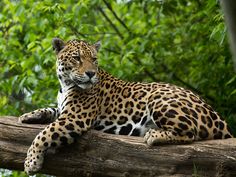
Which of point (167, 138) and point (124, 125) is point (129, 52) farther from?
point (167, 138)

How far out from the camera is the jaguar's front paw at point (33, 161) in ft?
20.1

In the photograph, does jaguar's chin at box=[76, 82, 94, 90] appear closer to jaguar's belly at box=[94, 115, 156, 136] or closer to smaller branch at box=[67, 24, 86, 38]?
jaguar's belly at box=[94, 115, 156, 136]

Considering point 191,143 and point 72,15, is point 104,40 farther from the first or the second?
point 191,143

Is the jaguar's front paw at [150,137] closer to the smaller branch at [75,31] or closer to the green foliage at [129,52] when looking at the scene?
the green foliage at [129,52]

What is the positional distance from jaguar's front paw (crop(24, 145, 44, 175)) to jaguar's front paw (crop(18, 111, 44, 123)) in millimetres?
684

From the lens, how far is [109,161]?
6.23 meters

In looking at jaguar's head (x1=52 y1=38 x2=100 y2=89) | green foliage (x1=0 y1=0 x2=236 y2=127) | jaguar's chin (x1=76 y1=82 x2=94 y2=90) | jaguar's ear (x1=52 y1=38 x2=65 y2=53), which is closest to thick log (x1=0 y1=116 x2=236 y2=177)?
jaguar's chin (x1=76 y1=82 x2=94 y2=90)

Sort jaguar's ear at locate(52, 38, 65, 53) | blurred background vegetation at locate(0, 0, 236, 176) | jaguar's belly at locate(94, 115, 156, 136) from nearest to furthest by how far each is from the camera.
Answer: jaguar's belly at locate(94, 115, 156, 136) → jaguar's ear at locate(52, 38, 65, 53) → blurred background vegetation at locate(0, 0, 236, 176)

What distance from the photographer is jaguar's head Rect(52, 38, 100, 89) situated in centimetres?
667

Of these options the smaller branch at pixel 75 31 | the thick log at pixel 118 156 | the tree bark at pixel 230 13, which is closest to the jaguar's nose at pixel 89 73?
the thick log at pixel 118 156

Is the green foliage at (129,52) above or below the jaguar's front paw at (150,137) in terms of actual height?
above

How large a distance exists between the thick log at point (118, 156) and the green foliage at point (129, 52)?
10.7 feet

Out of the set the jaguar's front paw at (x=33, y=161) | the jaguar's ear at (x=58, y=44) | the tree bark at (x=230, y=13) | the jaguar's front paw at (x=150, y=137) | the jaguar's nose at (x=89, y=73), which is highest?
the jaguar's ear at (x=58, y=44)

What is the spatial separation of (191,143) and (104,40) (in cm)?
621
